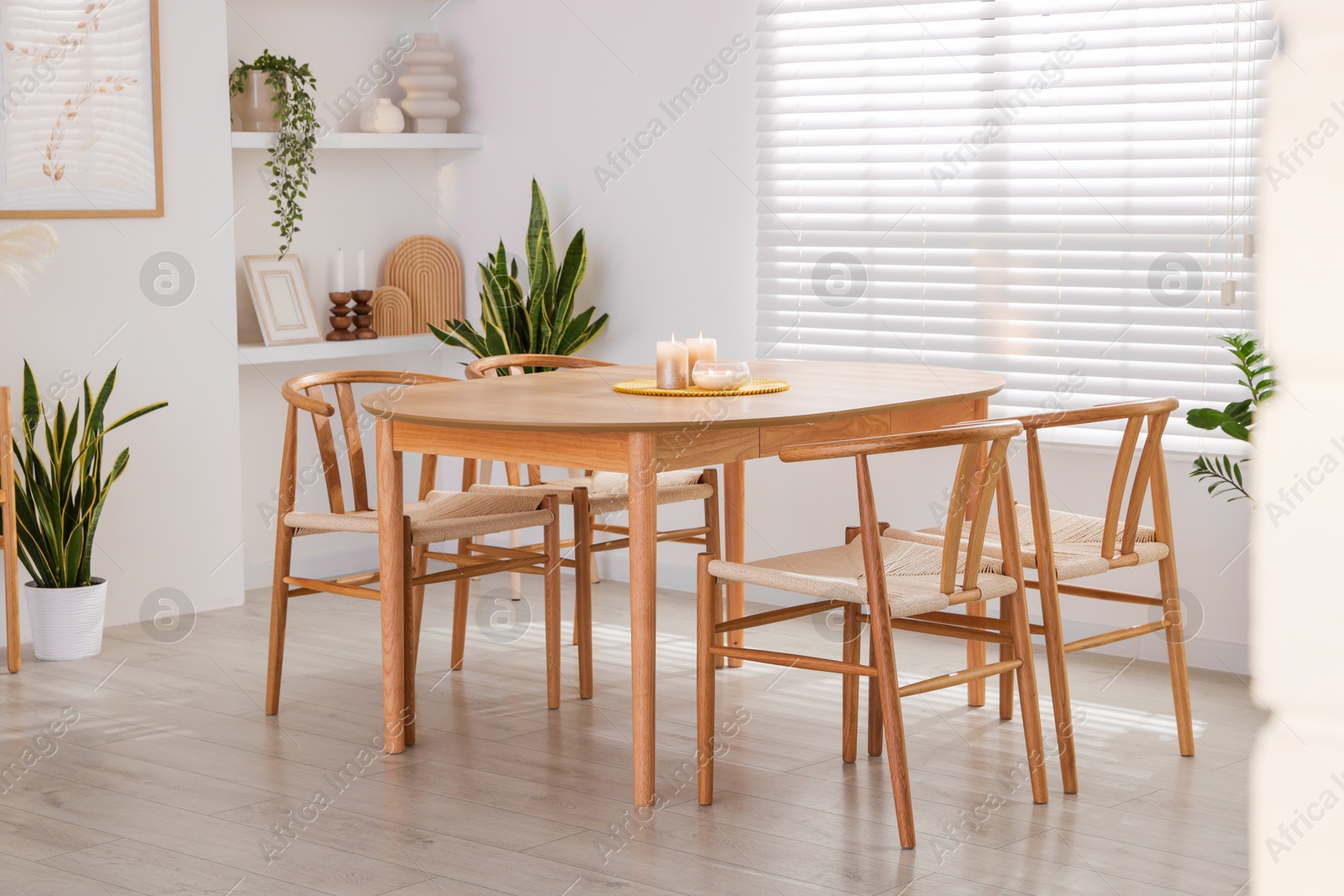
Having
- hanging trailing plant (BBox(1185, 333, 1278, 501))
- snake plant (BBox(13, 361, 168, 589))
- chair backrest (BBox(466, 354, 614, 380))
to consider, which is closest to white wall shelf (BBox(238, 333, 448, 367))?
snake plant (BBox(13, 361, 168, 589))

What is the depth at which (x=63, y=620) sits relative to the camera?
4.34m

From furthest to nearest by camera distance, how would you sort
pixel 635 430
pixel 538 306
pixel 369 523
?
1. pixel 538 306
2. pixel 369 523
3. pixel 635 430

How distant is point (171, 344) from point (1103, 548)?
292 centimetres

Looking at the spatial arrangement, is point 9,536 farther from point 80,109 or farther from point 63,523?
point 80,109

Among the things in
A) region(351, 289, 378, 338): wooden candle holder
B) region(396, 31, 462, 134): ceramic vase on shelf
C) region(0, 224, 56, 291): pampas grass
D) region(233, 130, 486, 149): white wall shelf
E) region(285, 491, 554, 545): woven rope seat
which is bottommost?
region(285, 491, 554, 545): woven rope seat

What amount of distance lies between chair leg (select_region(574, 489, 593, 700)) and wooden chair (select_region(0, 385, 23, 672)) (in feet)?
5.00

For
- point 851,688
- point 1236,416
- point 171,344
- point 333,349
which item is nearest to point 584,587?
point 851,688

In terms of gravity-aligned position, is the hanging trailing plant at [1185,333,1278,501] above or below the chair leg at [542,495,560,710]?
above

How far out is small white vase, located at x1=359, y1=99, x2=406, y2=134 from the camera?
5.55 metres

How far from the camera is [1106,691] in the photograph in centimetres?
396

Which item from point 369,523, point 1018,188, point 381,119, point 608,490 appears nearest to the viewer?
point 369,523

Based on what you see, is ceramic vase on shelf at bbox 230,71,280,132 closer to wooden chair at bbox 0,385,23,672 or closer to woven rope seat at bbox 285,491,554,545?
wooden chair at bbox 0,385,23,672

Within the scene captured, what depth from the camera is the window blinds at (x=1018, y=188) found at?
4.12 meters

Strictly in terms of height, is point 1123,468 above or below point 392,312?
below
